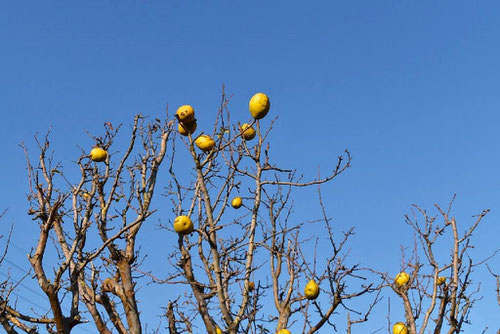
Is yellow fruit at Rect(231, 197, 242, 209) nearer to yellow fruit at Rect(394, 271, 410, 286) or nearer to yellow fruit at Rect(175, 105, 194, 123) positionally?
yellow fruit at Rect(175, 105, 194, 123)

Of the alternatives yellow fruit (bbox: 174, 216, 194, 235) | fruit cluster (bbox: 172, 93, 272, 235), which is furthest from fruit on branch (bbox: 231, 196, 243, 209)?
yellow fruit (bbox: 174, 216, 194, 235)

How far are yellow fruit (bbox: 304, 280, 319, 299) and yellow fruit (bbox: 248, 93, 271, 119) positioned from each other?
1989 mm

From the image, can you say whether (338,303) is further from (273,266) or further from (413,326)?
(273,266)

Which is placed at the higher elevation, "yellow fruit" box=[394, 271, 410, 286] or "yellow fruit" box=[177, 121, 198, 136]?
"yellow fruit" box=[177, 121, 198, 136]

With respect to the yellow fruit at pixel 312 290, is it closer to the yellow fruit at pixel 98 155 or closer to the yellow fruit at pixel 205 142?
the yellow fruit at pixel 205 142

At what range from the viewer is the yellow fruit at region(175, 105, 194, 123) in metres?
5.65

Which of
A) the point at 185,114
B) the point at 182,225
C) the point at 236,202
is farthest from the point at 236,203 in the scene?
the point at 185,114

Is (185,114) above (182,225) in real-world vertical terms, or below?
above

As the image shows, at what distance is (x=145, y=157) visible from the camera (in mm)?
7527

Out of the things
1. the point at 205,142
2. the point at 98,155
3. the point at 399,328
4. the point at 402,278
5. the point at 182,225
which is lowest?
the point at 399,328

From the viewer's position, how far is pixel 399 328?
19.1 feet

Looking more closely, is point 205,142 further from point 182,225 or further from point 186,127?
point 182,225

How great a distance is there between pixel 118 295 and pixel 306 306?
7.71ft

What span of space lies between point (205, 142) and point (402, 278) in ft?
8.75
